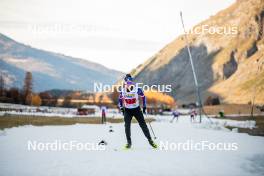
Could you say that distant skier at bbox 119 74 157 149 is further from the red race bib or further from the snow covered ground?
the snow covered ground

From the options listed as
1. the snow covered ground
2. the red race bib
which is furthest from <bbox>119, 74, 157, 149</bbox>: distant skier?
the snow covered ground

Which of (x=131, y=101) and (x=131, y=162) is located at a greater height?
(x=131, y=101)

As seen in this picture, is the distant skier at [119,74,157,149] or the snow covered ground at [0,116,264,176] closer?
the snow covered ground at [0,116,264,176]

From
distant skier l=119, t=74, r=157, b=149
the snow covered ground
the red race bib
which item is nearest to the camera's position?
the snow covered ground

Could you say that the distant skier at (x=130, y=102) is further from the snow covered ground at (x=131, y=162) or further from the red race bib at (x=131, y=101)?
the snow covered ground at (x=131, y=162)

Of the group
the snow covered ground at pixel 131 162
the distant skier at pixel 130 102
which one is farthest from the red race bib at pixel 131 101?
the snow covered ground at pixel 131 162

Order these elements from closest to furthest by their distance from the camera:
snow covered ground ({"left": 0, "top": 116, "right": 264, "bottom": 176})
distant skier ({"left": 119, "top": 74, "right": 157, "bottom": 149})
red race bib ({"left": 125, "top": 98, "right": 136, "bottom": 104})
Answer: snow covered ground ({"left": 0, "top": 116, "right": 264, "bottom": 176}) → distant skier ({"left": 119, "top": 74, "right": 157, "bottom": 149}) → red race bib ({"left": 125, "top": 98, "right": 136, "bottom": 104})

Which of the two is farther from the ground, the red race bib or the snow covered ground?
→ the red race bib

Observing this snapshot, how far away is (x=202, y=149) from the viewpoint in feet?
43.1

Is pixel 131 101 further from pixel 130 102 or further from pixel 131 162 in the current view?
pixel 131 162

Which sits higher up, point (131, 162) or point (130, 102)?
point (130, 102)

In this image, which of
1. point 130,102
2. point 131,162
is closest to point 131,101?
point 130,102

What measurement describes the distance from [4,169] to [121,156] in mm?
3317

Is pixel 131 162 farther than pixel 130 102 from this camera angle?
No
